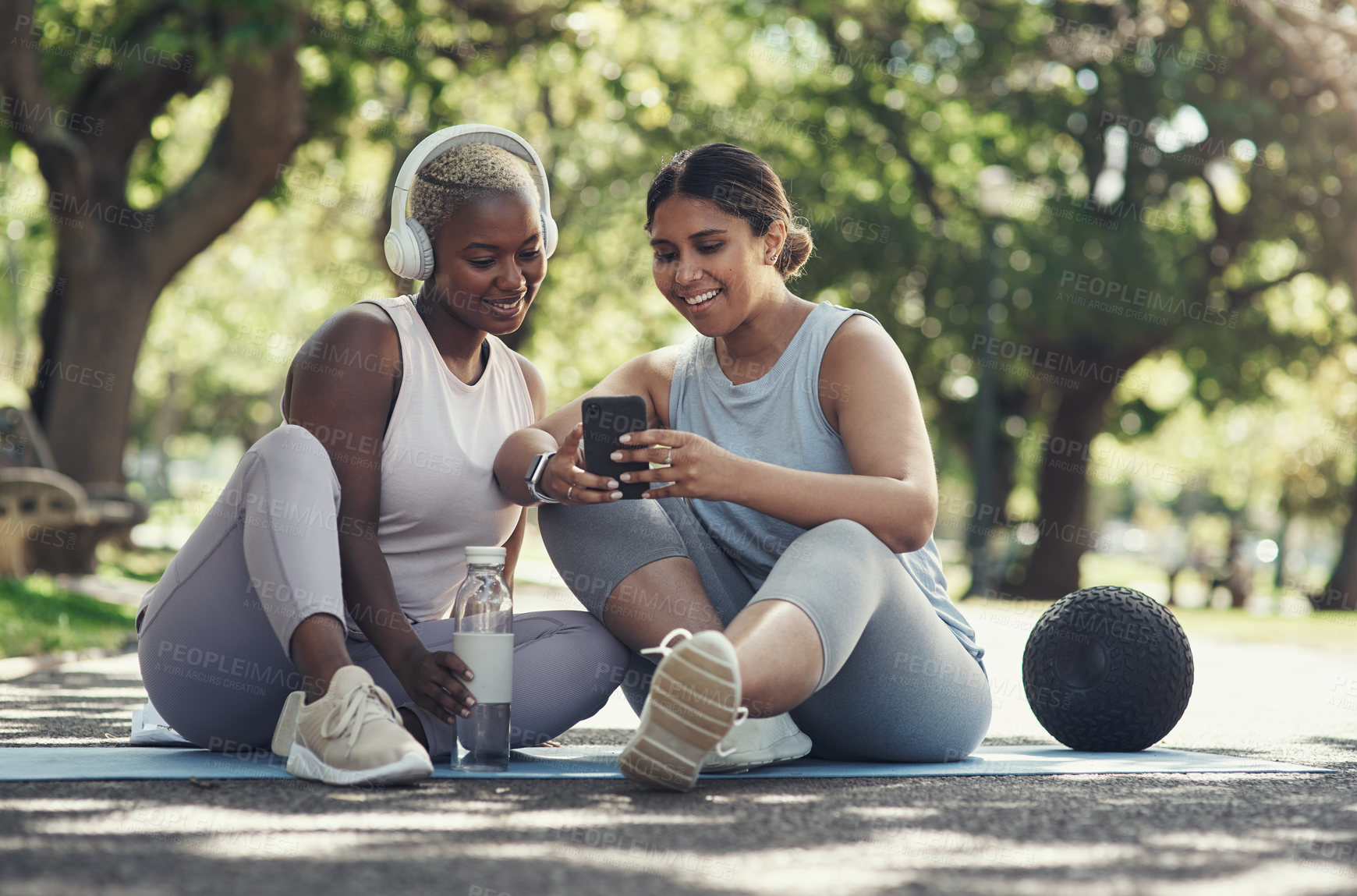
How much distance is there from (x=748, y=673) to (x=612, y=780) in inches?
25.1

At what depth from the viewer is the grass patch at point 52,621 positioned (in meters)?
7.07

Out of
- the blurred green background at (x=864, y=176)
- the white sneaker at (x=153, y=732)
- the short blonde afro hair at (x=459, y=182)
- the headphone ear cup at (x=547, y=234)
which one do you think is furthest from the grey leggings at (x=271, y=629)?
the blurred green background at (x=864, y=176)

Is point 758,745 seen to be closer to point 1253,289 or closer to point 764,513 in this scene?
point 764,513

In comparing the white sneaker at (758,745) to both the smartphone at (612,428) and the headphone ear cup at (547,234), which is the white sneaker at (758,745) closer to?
the smartphone at (612,428)

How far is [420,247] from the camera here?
3.71m

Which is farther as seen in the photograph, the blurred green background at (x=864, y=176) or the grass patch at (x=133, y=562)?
the grass patch at (x=133, y=562)

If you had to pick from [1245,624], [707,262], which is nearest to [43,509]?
[707,262]

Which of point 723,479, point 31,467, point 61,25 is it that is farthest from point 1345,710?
point 61,25

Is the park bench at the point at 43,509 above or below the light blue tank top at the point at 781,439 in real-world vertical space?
below

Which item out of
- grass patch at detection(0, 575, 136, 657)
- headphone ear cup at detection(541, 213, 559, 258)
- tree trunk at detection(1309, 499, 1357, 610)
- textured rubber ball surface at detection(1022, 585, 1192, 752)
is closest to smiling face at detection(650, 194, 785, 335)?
headphone ear cup at detection(541, 213, 559, 258)

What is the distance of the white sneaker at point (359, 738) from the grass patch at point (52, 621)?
14.5ft

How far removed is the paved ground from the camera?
87.0 inches

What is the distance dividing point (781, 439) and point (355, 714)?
135 centimetres

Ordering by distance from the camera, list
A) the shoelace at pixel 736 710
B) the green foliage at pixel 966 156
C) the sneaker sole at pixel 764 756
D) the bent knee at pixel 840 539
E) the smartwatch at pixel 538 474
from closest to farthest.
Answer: the shoelace at pixel 736 710 < the bent knee at pixel 840 539 < the sneaker sole at pixel 764 756 < the smartwatch at pixel 538 474 < the green foliage at pixel 966 156
